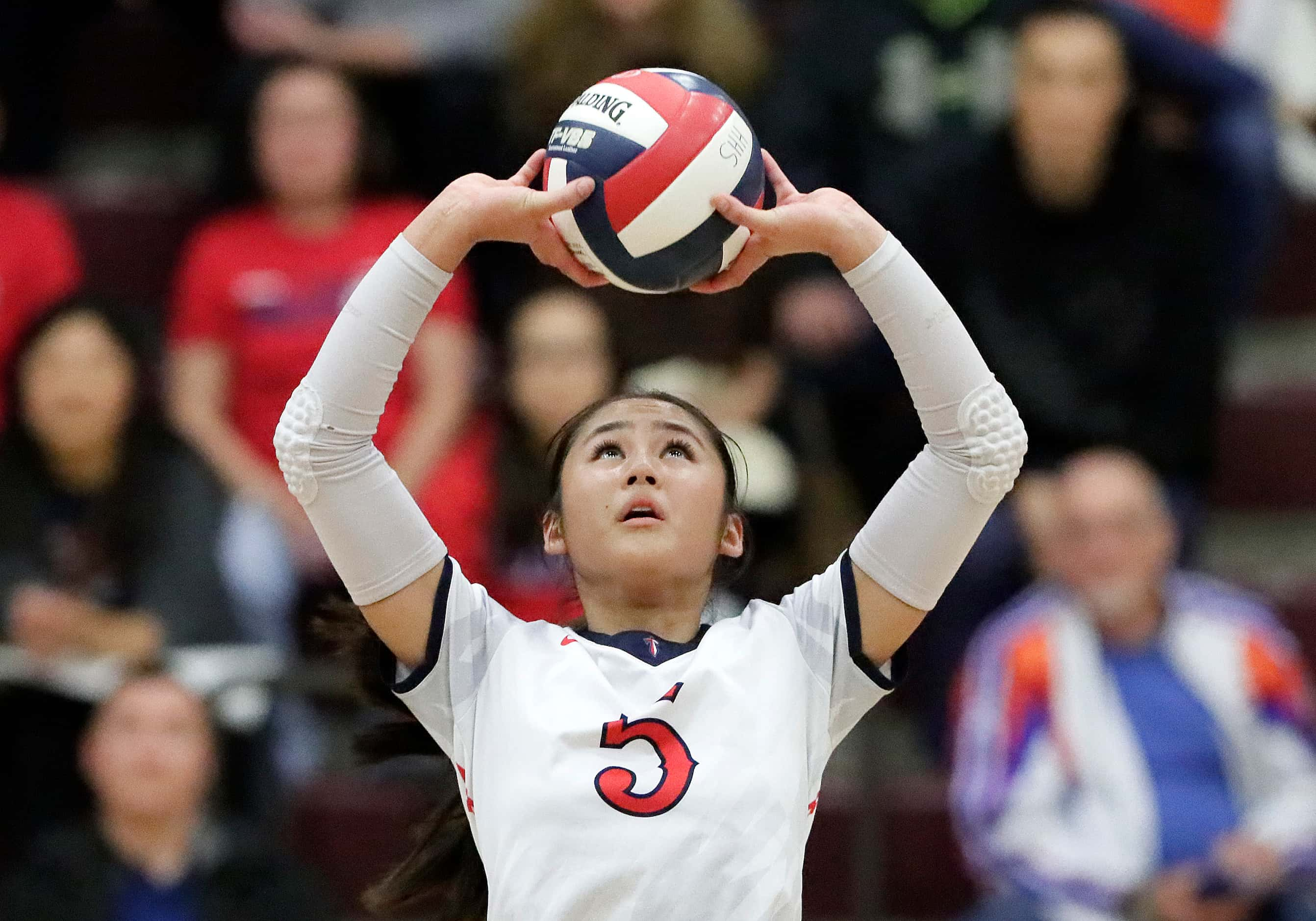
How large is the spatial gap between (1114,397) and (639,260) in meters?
3.04

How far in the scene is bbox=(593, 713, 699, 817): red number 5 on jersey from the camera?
2848 mm

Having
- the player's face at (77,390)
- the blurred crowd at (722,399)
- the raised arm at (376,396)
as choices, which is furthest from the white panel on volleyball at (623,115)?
the player's face at (77,390)

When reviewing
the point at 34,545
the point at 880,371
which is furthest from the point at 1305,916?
the point at 34,545

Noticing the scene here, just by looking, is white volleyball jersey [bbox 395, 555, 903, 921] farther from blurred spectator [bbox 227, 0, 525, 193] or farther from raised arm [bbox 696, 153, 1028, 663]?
blurred spectator [bbox 227, 0, 525, 193]

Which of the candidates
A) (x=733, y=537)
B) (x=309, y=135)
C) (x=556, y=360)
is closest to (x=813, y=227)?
(x=733, y=537)

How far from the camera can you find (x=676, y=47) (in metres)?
5.94

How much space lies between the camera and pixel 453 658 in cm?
305

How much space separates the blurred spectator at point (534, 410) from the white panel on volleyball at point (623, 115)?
2.35 m

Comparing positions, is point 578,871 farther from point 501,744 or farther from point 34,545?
point 34,545

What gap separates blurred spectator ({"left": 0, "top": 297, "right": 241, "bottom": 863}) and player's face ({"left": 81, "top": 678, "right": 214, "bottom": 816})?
0.16 m

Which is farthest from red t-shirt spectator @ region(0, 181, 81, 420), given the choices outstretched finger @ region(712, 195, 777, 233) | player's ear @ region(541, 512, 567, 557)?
outstretched finger @ region(712, 195, 777, 233)

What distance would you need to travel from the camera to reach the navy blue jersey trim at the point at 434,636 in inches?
119

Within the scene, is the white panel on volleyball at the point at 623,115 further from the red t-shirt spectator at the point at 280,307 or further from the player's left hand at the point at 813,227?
the red t-shirt spectator at the point at 280,307

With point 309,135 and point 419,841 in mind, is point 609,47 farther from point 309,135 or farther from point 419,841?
point 419,841
